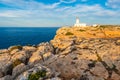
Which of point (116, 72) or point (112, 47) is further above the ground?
point (112, 47)

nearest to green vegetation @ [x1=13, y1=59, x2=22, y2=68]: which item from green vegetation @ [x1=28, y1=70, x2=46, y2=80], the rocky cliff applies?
the rocky cliff

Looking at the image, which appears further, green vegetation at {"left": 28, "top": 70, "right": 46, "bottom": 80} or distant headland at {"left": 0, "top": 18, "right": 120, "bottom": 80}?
distant headland at {"left": 0, "top": 18, "right": 120, "bottom": 80}

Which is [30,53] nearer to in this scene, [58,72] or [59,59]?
[59,59]

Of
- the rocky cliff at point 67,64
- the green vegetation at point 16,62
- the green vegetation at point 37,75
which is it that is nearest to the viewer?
the green vegetation at point 37,75

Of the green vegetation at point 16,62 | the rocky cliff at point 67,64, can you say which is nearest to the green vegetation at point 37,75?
the rocky cliff at point 67,64

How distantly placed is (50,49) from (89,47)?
9.24 metres

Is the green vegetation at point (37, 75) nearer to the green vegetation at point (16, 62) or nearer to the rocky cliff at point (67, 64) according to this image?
the rocky cliff at point (67, 64)

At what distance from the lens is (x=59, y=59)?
3547 cm

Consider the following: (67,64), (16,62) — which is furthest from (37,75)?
(16,62)

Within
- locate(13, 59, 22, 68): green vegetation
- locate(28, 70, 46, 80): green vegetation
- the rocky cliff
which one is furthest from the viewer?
locate(13, 59, 22, 68): green vegetation

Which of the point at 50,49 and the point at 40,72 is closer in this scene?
the point at 40,72

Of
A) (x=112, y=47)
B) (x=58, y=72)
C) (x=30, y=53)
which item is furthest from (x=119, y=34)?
(x=58, y=72)

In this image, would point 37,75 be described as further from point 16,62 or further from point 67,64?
point 16,62

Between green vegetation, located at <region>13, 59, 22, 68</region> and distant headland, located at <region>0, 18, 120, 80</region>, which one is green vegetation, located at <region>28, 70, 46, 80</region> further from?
green vegetation, located at <region>13, 59, 22, 68</region>
